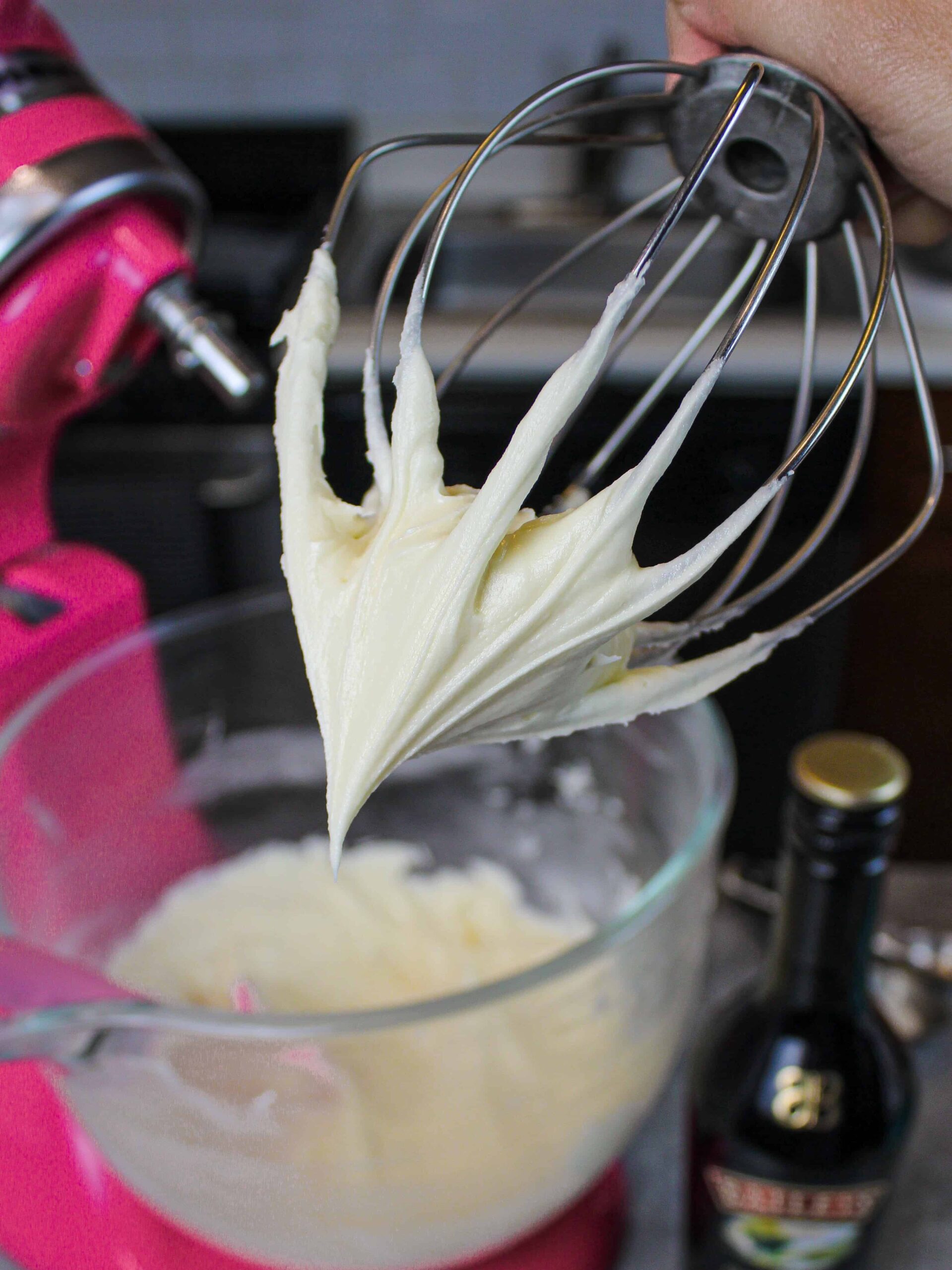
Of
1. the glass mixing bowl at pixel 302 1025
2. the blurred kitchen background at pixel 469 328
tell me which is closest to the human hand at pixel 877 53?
the glass mixing bowl at pixel 302 1025

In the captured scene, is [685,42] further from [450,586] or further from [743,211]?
[450,586]

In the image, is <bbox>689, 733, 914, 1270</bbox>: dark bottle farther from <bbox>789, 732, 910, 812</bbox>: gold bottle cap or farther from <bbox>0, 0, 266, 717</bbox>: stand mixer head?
<bbox>0, 0, 266, 717</bbox>: stand mixer head

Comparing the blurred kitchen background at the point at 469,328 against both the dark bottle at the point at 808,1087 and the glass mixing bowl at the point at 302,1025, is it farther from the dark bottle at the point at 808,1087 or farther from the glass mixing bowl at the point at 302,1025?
the dark bottle at the point at 808,1087

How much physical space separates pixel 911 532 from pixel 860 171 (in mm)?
90

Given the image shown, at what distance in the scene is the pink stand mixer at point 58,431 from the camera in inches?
14.6

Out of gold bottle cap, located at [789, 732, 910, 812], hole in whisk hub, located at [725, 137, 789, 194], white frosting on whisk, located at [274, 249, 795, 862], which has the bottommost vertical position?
gold bottle cap, located at [789, 732, 910, 812]

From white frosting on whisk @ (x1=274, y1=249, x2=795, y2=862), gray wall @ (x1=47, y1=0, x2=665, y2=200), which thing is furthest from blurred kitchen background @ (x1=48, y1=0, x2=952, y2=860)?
white frosting on whisk @ (x1=274, y1=249, x2=795, y2=862)

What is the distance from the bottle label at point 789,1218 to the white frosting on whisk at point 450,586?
23 cm

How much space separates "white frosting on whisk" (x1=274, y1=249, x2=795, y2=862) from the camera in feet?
0.82

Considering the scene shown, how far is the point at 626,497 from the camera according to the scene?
245mm

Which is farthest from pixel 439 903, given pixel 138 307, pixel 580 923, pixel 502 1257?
pixel 138 307

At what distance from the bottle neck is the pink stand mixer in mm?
111

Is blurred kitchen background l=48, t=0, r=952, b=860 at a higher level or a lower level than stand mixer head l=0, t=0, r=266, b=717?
lower

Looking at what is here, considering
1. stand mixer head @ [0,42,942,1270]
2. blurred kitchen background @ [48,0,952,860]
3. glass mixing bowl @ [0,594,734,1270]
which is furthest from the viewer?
blurred kitchen background @ [48,0,952,860]
